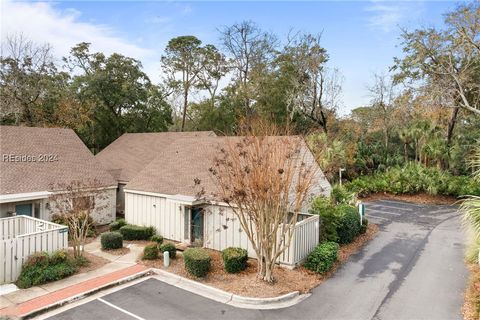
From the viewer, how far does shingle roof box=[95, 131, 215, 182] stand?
74.0ft

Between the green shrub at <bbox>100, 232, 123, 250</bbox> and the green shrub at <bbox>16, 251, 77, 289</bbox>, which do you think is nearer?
the green shrub at <bbox>16, 251, 77, 289</bbox>

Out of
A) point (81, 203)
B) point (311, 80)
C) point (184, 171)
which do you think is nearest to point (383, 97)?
point (311, 80)

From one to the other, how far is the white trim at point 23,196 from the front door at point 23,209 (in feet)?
1.79

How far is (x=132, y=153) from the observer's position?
24.4 m

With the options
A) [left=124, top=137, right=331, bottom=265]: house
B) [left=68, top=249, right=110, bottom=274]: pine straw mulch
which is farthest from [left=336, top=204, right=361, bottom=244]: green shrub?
[left=68, top=249, right=110, bottom=274]: pine straw mulch

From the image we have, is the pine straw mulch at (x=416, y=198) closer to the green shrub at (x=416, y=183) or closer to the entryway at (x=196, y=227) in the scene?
the green shrub at (x=416, y=183)

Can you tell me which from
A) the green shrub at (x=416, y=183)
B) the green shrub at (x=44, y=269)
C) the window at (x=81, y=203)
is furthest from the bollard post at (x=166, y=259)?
the green shrub at (x=416, y=183)

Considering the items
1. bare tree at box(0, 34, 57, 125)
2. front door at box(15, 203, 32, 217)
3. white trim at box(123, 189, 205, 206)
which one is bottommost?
front door at box(15, 203, 32, 217)

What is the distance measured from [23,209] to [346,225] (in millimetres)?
14871

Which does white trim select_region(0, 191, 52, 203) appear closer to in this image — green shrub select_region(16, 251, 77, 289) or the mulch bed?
the mulch bed

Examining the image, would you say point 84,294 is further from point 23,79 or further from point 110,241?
point 23,79

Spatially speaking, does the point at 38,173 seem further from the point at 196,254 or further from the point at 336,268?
the point at 336,268

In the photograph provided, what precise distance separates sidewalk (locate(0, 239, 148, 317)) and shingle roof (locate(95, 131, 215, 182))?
34.0ft

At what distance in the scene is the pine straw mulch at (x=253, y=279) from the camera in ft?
32.9
